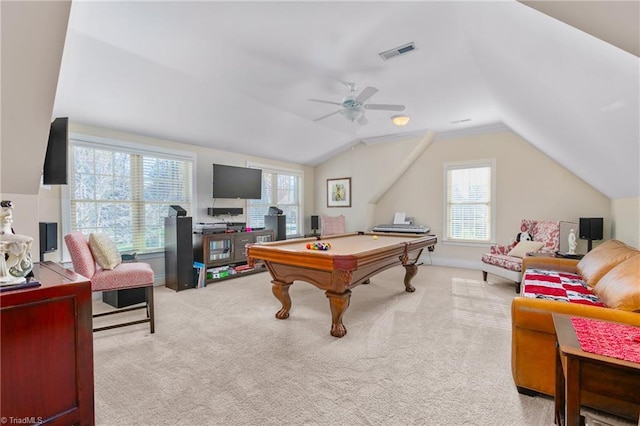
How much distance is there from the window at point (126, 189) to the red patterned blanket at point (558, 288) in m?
4.96

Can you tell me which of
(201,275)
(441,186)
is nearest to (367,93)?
(201,275)

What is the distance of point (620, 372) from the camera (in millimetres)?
1192

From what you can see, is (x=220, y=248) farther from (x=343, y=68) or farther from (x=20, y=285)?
(x=20, y=285)

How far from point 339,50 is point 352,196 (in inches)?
172

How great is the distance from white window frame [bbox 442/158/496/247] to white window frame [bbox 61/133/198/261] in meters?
4.98

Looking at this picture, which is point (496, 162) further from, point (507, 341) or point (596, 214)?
point (507, 341)

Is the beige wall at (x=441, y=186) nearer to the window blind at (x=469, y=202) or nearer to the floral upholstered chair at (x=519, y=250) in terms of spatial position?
the window blind at (x=469, y=202)

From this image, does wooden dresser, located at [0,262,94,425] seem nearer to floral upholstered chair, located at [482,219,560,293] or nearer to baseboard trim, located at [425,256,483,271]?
floral upholstered chair, located at [482,219,560,293]

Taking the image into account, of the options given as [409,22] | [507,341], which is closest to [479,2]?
[409,22]

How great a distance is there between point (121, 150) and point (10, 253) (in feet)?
10.9

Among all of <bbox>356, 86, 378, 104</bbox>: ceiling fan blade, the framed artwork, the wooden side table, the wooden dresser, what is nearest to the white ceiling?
<bbox>356, 86, 378, 104</bbox>: ceiling fan blade

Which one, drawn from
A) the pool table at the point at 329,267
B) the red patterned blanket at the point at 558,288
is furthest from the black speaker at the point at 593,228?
the pool table at the point at 329,267

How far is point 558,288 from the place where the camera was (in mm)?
2590

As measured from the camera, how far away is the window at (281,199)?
638 cm
